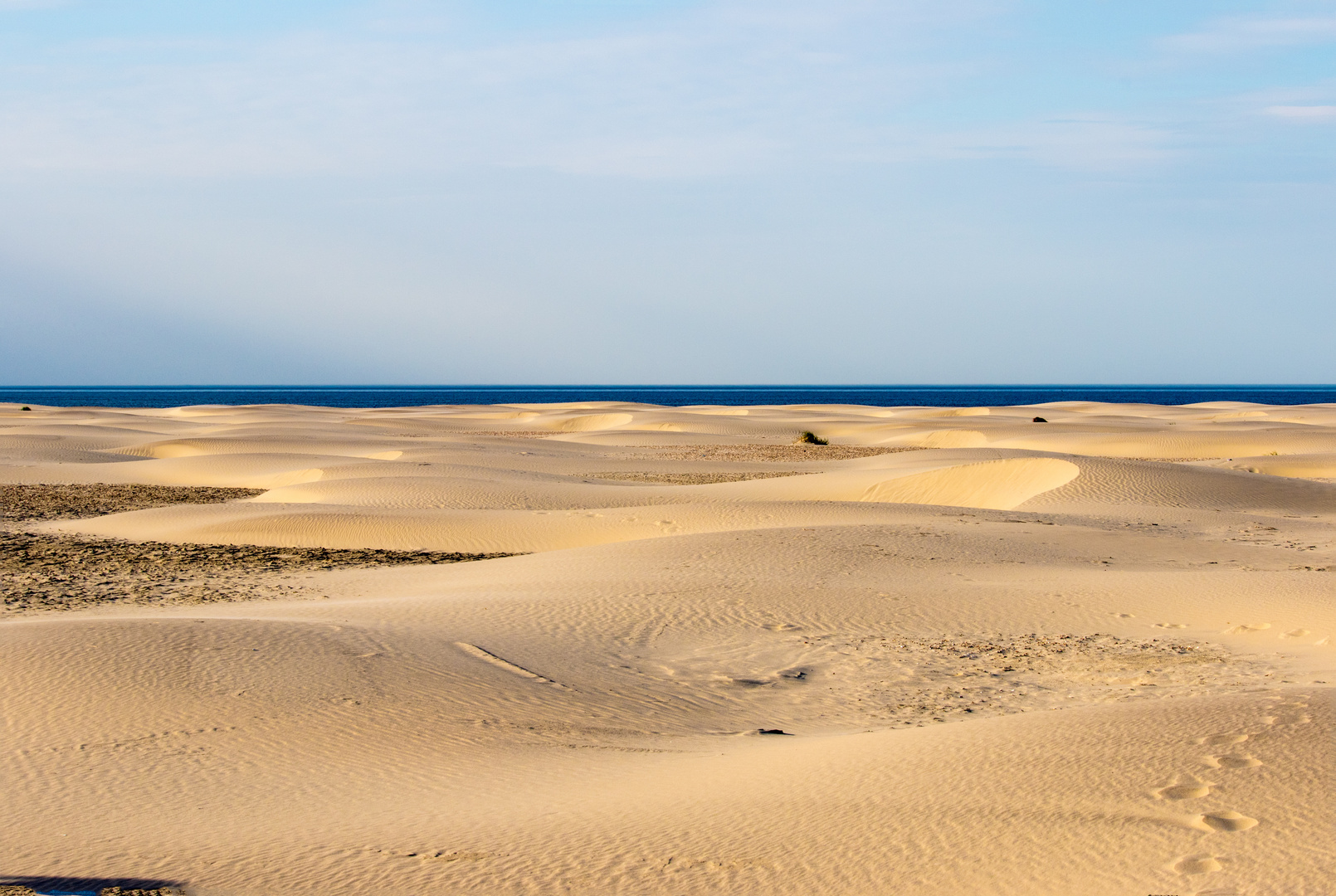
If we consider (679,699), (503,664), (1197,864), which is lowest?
(679,699)

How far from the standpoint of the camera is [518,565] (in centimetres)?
1204

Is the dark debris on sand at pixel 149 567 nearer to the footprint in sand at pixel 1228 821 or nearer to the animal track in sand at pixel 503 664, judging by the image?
the animal track in sand at pixel 503 664

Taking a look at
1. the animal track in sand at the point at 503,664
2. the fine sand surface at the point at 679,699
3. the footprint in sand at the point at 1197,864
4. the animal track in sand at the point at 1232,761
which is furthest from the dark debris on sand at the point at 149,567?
the footprint in sand at the point at 1197,864

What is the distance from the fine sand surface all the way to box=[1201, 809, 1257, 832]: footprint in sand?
0.01 m

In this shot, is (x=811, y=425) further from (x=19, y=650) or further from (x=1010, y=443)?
(x=19, y=650)

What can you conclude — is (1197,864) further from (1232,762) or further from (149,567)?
(149,567)

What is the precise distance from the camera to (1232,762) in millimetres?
4355

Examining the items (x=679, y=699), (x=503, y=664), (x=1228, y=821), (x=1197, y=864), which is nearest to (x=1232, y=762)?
(x=1228, y=821)

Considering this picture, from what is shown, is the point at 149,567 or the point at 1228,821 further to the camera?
the point at 149,567

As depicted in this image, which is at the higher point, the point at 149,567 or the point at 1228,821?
the point at 1228,821

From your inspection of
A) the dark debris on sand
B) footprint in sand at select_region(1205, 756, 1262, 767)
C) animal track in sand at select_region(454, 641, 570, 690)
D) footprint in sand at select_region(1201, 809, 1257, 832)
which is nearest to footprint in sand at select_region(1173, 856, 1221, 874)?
footprint in sand at select_region(1201, 809, 1257, 832)

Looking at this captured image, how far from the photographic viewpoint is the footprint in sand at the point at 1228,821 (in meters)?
3.85

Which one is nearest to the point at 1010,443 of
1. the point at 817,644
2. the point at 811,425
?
the point at 811,425

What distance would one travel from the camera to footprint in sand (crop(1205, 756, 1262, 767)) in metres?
4.32
